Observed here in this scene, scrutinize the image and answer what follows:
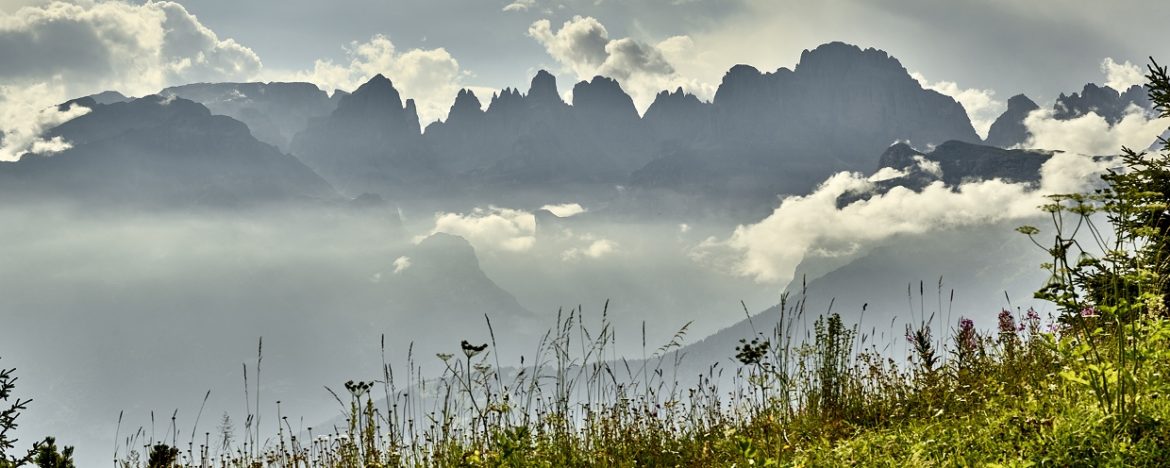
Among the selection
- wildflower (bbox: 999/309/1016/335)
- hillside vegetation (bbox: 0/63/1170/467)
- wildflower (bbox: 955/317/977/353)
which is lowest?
hillside vegetation (bbox: 0/63/1170/467)

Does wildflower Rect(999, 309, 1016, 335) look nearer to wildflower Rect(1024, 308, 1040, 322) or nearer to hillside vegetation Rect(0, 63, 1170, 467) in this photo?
hillside vegetation Rect(0, 63, 1170, 467)

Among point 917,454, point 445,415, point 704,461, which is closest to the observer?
point 917,454

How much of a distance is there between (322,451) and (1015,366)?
6742 millimetres

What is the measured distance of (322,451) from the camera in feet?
23.6

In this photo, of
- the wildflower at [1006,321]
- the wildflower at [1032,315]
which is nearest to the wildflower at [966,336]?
the wildflower at [1006,321]

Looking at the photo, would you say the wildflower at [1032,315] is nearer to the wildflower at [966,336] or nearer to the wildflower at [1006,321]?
the wildflower at [1006,321]

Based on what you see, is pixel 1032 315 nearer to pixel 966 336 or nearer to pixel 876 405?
pixel 966 336

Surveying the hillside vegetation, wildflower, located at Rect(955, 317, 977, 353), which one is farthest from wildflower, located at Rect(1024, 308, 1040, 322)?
wildflower, located at Rect(955, 317, 977, 353)

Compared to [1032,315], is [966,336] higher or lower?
lower

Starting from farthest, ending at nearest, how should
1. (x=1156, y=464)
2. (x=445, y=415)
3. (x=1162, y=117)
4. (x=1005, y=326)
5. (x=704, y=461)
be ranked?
1. (x=1005, y=326)
2. (x=1162, y=117)
3. (x=445, y=415)
4. (x=704, y=461)
5. (x=1156, y=464)

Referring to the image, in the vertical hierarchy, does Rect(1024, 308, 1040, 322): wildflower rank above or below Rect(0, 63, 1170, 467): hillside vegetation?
above

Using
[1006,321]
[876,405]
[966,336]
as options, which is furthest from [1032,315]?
[876,405]

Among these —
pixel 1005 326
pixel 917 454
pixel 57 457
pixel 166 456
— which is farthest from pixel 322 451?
pixel 1005 326

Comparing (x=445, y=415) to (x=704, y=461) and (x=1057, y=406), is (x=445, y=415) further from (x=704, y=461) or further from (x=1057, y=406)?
(x=1057, y=406)
